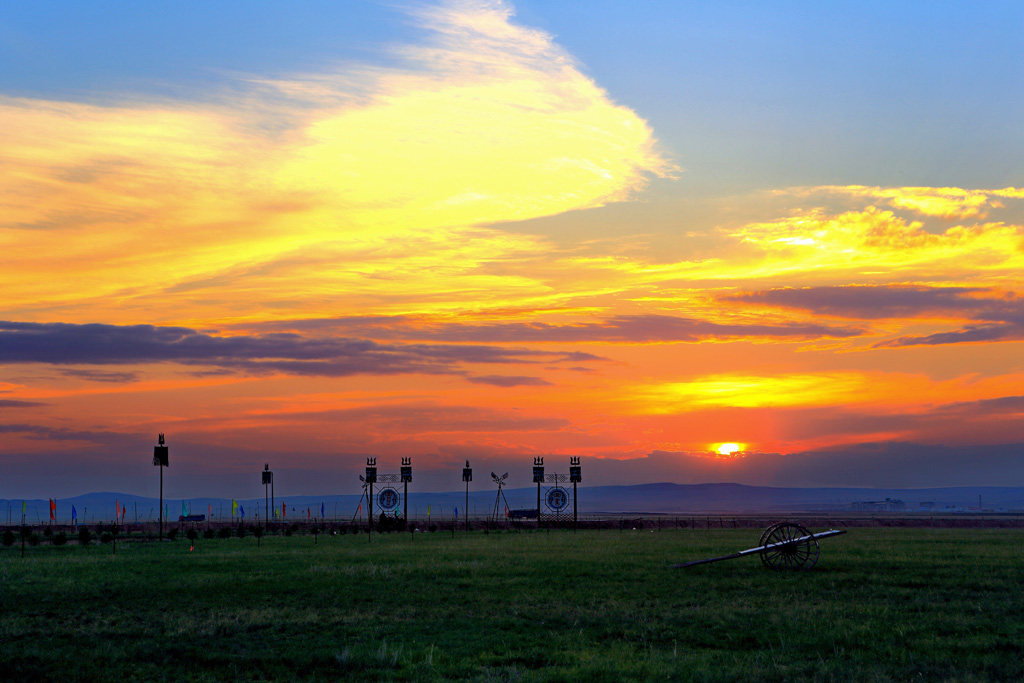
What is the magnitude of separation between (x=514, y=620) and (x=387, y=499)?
242 ft

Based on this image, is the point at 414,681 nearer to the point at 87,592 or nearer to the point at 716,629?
the point at 716,629

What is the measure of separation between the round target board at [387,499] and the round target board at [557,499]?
1766 centimetres

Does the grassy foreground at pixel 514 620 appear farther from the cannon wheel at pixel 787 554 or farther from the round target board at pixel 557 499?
the round target board at pixel 557 499

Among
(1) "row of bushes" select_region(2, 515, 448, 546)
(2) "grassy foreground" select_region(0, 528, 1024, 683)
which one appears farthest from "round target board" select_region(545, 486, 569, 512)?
(2) "grassy foreground" select_region(0, 528, 1024, 683)

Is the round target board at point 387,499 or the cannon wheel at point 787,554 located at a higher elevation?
the cannon wheel at point 787,554

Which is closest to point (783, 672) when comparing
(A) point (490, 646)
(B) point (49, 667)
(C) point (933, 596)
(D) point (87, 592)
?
(A) point (490, 646)

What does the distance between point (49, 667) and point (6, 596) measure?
13625 mm

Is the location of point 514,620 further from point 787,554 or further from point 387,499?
point 387,499

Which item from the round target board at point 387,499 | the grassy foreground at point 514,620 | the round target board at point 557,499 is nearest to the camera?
the grassy foreground at point 514,620

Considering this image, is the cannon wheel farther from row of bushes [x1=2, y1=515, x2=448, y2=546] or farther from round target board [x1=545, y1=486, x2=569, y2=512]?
round target board [x1=545, y1=486, x2=569, y2=512]

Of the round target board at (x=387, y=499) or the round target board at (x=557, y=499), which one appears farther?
the round target board at (x=557, y=499)

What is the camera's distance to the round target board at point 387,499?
324 feet

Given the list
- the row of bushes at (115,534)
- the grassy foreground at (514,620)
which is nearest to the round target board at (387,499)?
the row of bushes at (115,534)

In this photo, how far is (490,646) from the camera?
2361 centimetres
